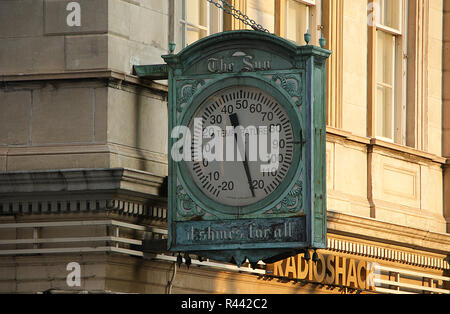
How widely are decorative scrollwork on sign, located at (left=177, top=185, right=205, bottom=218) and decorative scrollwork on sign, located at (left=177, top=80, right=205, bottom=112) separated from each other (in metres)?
0.92

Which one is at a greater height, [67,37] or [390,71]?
[390,71]

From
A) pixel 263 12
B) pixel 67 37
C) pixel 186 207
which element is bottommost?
pixel 186 207

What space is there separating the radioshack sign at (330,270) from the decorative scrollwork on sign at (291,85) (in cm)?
371

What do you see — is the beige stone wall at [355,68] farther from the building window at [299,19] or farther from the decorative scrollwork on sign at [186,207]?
the decorative scrollwork on sign at [186,207]

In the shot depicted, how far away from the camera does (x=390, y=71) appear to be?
2767 centimetres

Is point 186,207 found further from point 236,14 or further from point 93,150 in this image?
point 236,14

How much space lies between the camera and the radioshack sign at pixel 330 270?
2423cm

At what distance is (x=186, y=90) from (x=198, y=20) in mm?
2511

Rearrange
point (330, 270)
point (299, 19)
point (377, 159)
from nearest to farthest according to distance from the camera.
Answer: point (330, 270)
point (299, 19)
point (377, 159)

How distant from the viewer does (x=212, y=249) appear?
68.1 feet

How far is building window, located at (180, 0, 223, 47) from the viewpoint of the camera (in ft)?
75.9

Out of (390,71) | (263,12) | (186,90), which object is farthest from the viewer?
(390,71)

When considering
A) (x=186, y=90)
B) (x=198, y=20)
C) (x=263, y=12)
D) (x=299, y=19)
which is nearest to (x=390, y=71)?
(x=299, y=19)

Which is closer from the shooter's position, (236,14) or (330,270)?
(236,14)
